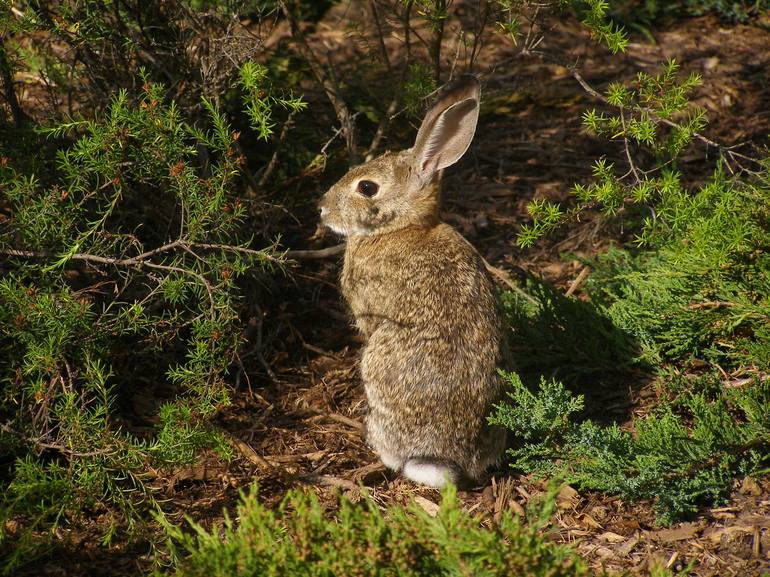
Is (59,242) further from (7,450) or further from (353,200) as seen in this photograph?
(353,200)

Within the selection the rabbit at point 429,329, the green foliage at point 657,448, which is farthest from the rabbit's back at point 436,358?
the green foliage at point 657,448

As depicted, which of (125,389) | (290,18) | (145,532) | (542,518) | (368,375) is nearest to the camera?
(542,518)

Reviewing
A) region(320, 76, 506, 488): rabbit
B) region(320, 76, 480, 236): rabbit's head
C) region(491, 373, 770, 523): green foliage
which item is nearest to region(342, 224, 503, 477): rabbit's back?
region(320, 76, 506, 488): rabbit

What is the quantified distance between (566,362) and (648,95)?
1927 millimetres

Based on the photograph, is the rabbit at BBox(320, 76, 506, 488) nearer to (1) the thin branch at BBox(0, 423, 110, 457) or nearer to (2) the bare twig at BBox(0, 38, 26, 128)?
(1) the thin branch at BBox(0, 423, 110, 457)

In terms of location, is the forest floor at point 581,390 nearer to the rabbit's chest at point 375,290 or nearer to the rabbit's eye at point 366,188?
the rabbit's chest at point 375,290

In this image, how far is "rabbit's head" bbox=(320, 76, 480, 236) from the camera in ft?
18.7

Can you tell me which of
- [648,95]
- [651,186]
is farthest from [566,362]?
[648,95]

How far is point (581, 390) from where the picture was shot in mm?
5883

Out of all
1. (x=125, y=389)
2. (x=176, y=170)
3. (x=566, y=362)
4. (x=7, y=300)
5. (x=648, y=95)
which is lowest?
(x=566, y=362)

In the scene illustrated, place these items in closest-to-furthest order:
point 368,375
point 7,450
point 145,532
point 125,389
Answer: point 145,532 < point 7,450 < point 368,375 < point 125,389

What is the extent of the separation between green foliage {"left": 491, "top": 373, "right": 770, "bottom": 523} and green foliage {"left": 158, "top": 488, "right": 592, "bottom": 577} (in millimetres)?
1392

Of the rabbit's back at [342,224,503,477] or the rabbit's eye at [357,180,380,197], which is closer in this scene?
the rabbit's back at [342,224,503,477]

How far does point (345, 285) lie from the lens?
19.3 feet
